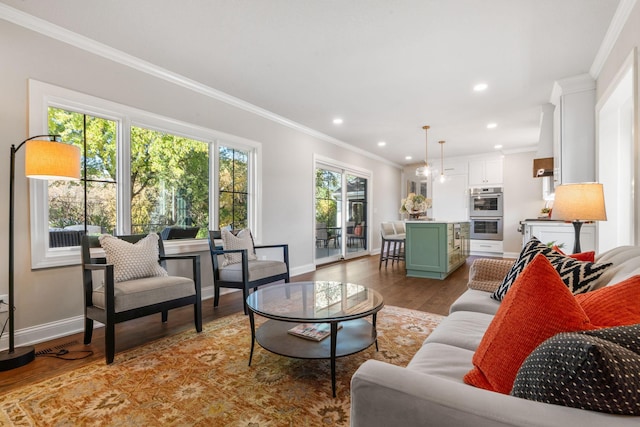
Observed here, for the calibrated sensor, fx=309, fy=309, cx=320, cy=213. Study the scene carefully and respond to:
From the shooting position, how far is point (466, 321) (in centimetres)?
159

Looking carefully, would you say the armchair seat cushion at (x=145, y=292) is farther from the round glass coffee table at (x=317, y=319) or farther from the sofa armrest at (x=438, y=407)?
the sofa armrest at (x=438, y=407)

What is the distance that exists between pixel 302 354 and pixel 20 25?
3142mm

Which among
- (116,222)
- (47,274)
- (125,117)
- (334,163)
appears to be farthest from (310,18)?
(334,163)

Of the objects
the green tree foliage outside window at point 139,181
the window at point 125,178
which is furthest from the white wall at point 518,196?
the green tree foliage outside window at point 139,181

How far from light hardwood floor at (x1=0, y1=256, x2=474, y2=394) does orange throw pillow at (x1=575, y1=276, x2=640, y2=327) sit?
Answer: 2327mm

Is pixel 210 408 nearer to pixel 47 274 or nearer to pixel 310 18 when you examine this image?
pixel 47 274

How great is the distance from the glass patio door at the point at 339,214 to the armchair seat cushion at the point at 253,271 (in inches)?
99.0

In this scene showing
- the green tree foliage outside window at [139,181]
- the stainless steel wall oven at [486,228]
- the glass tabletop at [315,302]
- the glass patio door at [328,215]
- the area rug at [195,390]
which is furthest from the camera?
the stainless steel wall oven at [486,228]

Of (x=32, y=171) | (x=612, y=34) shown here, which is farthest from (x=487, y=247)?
(x=32, y=171)

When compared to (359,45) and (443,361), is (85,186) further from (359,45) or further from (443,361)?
(443,361)

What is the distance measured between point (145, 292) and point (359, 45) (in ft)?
8.69

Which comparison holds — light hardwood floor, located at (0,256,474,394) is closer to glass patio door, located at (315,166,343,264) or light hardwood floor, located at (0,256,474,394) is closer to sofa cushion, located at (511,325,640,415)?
glass patio door, located at (315,166,343,264)

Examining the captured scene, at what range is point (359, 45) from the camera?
272 centimetres

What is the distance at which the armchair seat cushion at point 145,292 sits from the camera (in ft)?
6.98
